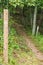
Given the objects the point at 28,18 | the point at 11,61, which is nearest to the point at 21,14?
the point at 28,18

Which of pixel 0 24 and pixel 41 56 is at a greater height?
pixel 0 24

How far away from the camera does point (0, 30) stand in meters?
13.0

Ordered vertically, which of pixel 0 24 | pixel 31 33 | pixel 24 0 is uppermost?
pixel 24 0

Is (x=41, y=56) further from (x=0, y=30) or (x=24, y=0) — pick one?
(x=24, y=0)

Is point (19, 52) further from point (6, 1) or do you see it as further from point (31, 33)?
point (31, 33)

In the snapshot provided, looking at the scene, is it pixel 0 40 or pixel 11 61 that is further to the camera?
pixel 0 40

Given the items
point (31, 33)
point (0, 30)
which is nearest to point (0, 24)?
point (0, 30)

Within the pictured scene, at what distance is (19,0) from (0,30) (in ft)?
6.93

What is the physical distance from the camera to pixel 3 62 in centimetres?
934

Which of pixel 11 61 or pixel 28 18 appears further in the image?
pixel 28 18

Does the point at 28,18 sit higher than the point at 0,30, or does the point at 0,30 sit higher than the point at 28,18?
the point at 0,30

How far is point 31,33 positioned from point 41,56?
6420mm

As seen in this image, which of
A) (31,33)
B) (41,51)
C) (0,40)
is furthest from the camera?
(31,33)

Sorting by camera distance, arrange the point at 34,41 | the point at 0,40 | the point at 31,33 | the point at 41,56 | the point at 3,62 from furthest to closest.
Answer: the point at 31,33 < the point at 34,41 < the point at 41,56 < the point at 0,40 < the point at 3,62
